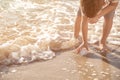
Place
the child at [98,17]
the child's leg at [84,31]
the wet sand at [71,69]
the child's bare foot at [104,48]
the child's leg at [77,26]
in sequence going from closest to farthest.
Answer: the wet sand at [71,69] < the child at [98,17] < the child's leg at [84,31] < the child's bare foot at [104,48] < the child's leg at [77,26]

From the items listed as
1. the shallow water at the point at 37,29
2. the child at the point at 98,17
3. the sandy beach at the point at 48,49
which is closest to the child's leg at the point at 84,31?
the child at the point at 98,17

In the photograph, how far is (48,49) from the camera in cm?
386

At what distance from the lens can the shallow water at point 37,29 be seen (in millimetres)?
3727

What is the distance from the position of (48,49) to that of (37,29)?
2.13 ft

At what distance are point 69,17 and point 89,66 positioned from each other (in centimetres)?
160

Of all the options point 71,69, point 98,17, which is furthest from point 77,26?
point 71,69

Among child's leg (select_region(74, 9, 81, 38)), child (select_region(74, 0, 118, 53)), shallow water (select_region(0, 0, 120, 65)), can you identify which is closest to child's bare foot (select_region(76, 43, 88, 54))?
child (select_region(74, 0, 118, 53))

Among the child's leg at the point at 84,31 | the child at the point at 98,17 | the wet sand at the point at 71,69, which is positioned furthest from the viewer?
the child's leg at the point at 84,31

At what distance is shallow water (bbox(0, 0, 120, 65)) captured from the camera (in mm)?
3727

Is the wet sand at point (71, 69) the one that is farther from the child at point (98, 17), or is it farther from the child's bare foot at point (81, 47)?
the child at point (98, 17)

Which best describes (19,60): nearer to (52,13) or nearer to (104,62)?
(104,62)

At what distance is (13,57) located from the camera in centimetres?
360

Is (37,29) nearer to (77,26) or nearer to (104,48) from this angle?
(77,26)

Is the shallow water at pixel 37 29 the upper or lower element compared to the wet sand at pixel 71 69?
upper
